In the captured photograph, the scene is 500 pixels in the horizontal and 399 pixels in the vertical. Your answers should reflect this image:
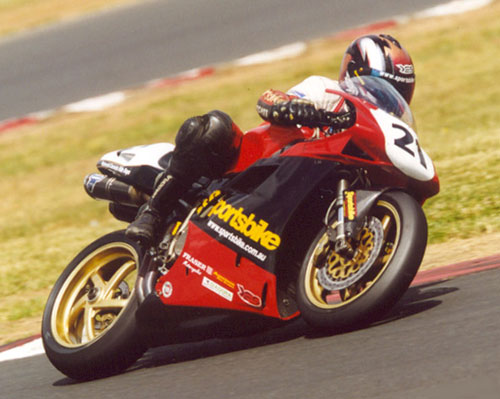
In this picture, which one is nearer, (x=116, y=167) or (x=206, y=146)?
(x=206, y=146)

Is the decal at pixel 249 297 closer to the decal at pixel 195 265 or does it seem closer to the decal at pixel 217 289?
the decal at pixel 217 289

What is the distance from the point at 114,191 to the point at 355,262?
1.56 metres

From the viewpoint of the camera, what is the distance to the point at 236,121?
1210cm

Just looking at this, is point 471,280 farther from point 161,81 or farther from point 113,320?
point 161,81

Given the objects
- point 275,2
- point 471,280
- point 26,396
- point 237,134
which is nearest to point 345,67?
point 237,134

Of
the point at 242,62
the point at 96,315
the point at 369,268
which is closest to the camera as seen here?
the point at 369,268

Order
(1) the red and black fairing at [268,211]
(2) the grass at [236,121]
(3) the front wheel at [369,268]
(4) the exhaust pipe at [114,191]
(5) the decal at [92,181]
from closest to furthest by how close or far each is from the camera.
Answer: (3) the front wheel at [369,268]
(1) the red and black fairing at [268,211]
(4) the exhaust pipe at [114,191]
(5) the decal at [92,181]
(2) the grass at [236,121]

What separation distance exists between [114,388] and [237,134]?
4.20 feet

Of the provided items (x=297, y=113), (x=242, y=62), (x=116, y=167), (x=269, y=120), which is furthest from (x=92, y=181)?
(x=242, y=62)

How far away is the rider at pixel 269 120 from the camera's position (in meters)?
4.09

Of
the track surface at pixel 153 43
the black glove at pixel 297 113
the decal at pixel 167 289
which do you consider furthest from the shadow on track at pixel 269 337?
the track surface at pixel 153 43

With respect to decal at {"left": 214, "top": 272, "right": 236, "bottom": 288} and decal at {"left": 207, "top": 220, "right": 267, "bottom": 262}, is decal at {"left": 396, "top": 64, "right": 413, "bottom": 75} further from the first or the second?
decal at {"left": 214, "top": 272, "right": 236, "bottom": 288}

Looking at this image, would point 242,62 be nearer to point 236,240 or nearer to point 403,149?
point 236,240

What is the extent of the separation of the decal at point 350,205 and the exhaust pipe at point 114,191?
1.29 meters
